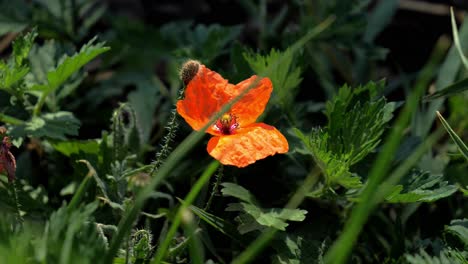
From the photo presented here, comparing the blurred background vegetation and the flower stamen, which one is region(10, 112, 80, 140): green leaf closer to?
the blurred background vegetation

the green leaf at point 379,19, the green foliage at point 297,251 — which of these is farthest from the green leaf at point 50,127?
the green leaf at point 379,19

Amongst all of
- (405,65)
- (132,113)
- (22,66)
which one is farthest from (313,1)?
(22,66)

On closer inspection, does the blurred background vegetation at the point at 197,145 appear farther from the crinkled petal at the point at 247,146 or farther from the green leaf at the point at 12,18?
the crinkled petal at the point at 247,146

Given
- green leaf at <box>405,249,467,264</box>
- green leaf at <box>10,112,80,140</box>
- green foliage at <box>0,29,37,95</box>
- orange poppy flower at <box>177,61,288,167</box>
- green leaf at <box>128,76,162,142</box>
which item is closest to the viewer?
green leaf at <box>405,249,467,264</box>

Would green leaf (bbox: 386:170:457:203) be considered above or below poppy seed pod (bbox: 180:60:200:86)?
below

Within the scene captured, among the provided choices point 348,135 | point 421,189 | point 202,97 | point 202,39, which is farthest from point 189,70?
point 202,39

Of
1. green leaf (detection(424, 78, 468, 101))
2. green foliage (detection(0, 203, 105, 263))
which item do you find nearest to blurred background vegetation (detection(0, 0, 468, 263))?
green foliage (detection(0, 203, 105, 263))
